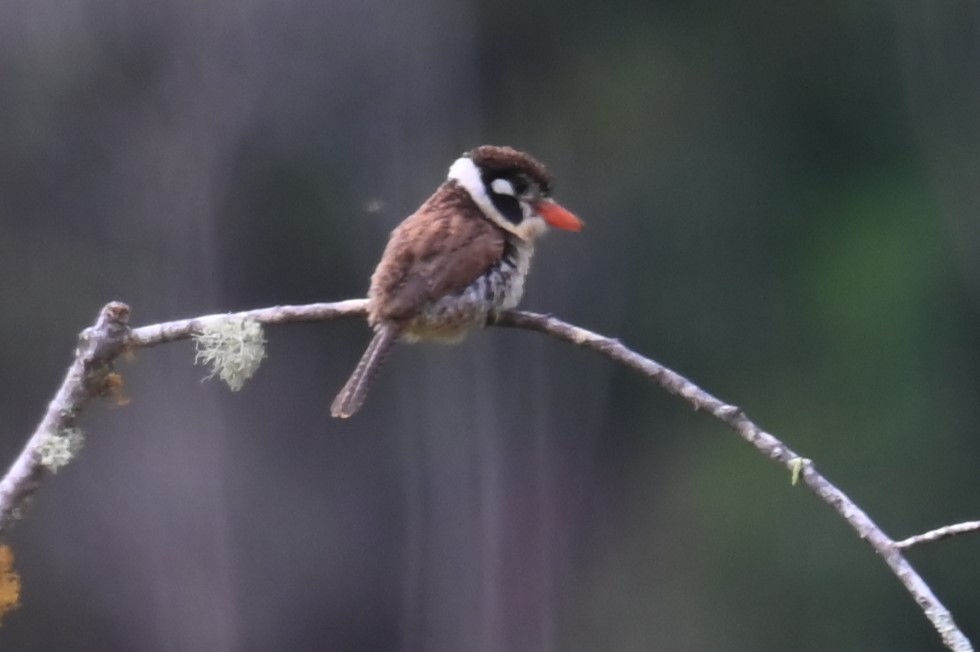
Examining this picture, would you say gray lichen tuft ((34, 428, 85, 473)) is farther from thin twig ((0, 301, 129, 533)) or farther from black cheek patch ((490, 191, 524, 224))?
black cheek patch ((490, 191, 524, 224))

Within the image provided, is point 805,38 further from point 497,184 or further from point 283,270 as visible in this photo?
point 497,184

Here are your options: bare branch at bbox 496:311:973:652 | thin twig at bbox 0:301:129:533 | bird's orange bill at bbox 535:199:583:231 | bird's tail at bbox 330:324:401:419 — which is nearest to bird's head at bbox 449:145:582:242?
bird's orange bill at bbox 535:199:583:231

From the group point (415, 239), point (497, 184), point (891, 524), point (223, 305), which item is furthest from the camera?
point (891, 524)

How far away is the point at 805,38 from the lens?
4973mm

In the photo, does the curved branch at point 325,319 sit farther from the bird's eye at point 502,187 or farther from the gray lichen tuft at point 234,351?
the bird's eye at point 502,187

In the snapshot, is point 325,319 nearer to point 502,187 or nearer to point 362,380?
point 362,380

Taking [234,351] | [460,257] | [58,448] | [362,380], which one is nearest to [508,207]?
[460,257]

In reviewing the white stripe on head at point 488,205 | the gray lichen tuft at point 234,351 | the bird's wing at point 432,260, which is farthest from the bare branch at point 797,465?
the white stripe on head at point 488,205

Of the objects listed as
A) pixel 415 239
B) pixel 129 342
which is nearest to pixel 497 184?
pixel 415 239

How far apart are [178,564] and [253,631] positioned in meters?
0.36

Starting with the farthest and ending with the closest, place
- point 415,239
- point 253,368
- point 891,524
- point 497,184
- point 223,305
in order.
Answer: point 891,524 < point 223,305 < point 497,184 < point 415,239 < point 253,368

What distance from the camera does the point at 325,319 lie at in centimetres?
196

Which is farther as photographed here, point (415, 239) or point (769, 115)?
point (769, 115)

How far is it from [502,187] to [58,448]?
1212 millimetres
